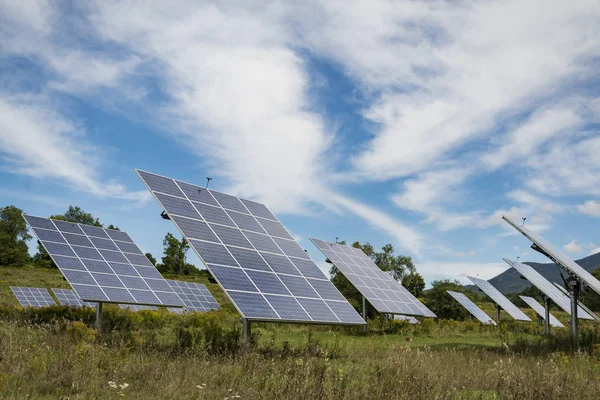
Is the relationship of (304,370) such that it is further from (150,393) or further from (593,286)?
(593,286)

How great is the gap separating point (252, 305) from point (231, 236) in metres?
3.49

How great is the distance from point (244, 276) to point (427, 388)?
698 cm

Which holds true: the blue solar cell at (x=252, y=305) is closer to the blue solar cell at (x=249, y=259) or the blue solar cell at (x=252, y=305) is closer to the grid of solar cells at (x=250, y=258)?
the grid of solar cells at (x=250, y=258)

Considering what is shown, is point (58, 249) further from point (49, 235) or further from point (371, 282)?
point (371, 282)

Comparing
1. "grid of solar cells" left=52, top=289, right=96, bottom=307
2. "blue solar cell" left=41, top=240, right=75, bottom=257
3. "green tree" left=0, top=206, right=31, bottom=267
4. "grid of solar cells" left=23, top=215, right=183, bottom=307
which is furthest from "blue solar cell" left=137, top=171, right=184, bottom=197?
"green tree" left=0, top=206, right=31, bottom=267

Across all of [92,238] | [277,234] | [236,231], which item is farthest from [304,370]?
[92,238]

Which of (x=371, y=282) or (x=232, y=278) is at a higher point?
(x=371, y=282)

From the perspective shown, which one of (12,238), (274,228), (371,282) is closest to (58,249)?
(274,228)

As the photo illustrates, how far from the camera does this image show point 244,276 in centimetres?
1438

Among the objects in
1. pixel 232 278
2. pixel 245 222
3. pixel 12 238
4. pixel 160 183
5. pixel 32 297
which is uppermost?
pixel 12 238

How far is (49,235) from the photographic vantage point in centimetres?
2375

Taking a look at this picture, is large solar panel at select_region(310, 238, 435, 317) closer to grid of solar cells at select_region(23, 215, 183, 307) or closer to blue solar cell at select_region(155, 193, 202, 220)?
grid of solar cells at select_region(23, 215, 183, 307)

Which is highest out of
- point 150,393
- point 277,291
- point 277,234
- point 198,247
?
point 277,234

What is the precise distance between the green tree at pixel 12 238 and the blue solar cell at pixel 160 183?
283ft
